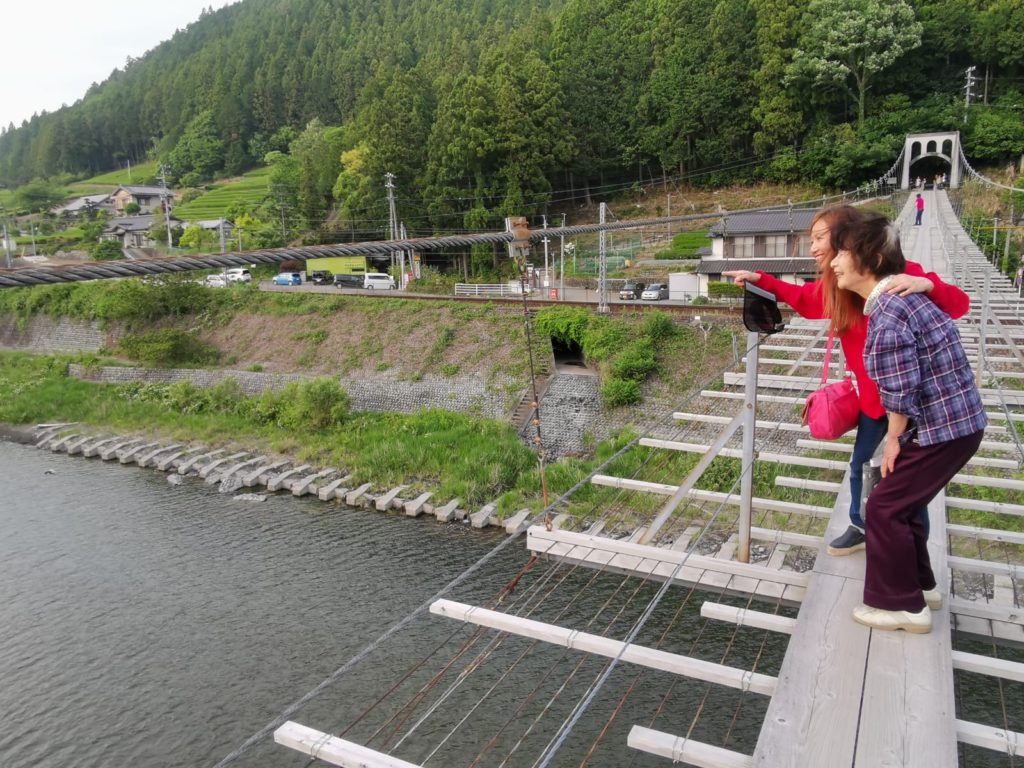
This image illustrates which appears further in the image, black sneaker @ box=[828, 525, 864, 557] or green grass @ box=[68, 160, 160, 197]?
green grass @ box=[68, 160, 160, 197]

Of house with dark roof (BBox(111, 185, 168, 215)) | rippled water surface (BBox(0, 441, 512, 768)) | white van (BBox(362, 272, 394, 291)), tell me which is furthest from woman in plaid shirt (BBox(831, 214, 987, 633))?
house with dark roof (BBox(111, 185, 168, 215))

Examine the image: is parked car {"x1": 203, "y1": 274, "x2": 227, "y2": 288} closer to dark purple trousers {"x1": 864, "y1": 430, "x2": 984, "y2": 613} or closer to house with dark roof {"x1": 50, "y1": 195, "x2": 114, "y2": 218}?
dark purple trousers {"x1": 864, "y1": 430, "x2": 984, "y2": 613}

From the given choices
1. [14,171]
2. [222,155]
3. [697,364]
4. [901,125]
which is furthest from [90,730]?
[14,171]

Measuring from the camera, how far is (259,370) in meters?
17.5

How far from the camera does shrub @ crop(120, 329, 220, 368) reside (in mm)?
18297

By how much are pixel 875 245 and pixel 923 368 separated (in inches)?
16.7

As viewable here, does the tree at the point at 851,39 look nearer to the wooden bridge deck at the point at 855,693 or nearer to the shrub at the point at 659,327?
the shrub at the point at 659,327

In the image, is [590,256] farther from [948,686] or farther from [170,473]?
[948,686]

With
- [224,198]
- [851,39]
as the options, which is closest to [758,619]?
[851,39]

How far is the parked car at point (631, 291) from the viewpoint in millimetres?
18484

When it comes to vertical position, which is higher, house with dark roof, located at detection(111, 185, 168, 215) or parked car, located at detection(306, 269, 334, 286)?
house with dark roof, located at detection(111, 185, 168, 215)

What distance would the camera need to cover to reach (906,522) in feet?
7.05

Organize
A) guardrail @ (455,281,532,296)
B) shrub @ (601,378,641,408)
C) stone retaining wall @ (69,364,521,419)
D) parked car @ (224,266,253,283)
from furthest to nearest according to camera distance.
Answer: parked car @ (224,266,253,283) < guardrail @ (455,281,532,296) < stone retaining wall @ (69,364,521,419) < shrub @ (601,378,641,408)

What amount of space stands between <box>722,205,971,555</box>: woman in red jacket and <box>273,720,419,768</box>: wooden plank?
6.27ft
